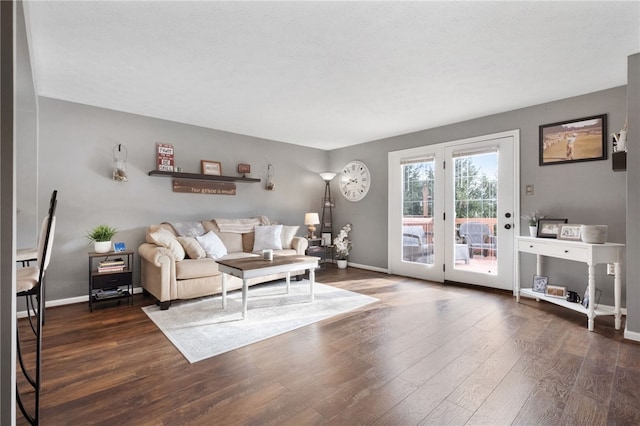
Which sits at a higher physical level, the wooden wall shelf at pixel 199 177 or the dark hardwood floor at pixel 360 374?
the wooden wall shelf at pixel 199 177

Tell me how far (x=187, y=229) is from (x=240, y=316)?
5.69 feet

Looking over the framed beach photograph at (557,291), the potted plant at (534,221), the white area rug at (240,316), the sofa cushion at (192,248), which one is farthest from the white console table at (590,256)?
the sofa cushion at (192,248)

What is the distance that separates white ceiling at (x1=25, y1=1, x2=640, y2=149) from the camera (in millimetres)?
2082

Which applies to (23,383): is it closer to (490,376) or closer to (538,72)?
(490,376)

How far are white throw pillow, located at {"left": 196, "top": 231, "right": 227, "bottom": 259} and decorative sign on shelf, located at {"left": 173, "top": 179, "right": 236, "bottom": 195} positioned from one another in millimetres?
833

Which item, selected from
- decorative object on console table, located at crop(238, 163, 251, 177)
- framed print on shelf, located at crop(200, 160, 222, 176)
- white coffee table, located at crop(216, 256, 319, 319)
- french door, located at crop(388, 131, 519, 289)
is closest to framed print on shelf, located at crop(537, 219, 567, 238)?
french door, located at crop(388, 131, 519, 289)

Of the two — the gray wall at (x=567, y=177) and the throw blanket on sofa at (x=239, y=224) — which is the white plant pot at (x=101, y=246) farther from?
the gray wall at (x=567, y=177)

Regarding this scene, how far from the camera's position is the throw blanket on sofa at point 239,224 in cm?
475

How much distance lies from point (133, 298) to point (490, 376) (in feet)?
13.1

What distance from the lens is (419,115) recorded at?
4273 millimetres

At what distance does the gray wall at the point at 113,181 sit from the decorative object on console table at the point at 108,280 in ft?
1.41

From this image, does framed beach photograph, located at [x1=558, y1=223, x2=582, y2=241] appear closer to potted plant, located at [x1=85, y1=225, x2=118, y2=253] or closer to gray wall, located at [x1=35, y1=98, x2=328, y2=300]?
gray wall, located at [x1=35, y1=98, x2=328, y2=300]

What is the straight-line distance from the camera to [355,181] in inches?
241

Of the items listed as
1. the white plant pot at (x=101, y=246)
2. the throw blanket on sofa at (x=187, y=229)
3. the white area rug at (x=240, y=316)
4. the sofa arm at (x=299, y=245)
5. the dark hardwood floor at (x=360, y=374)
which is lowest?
the dark hardwood floor at (x=360, y=374)
